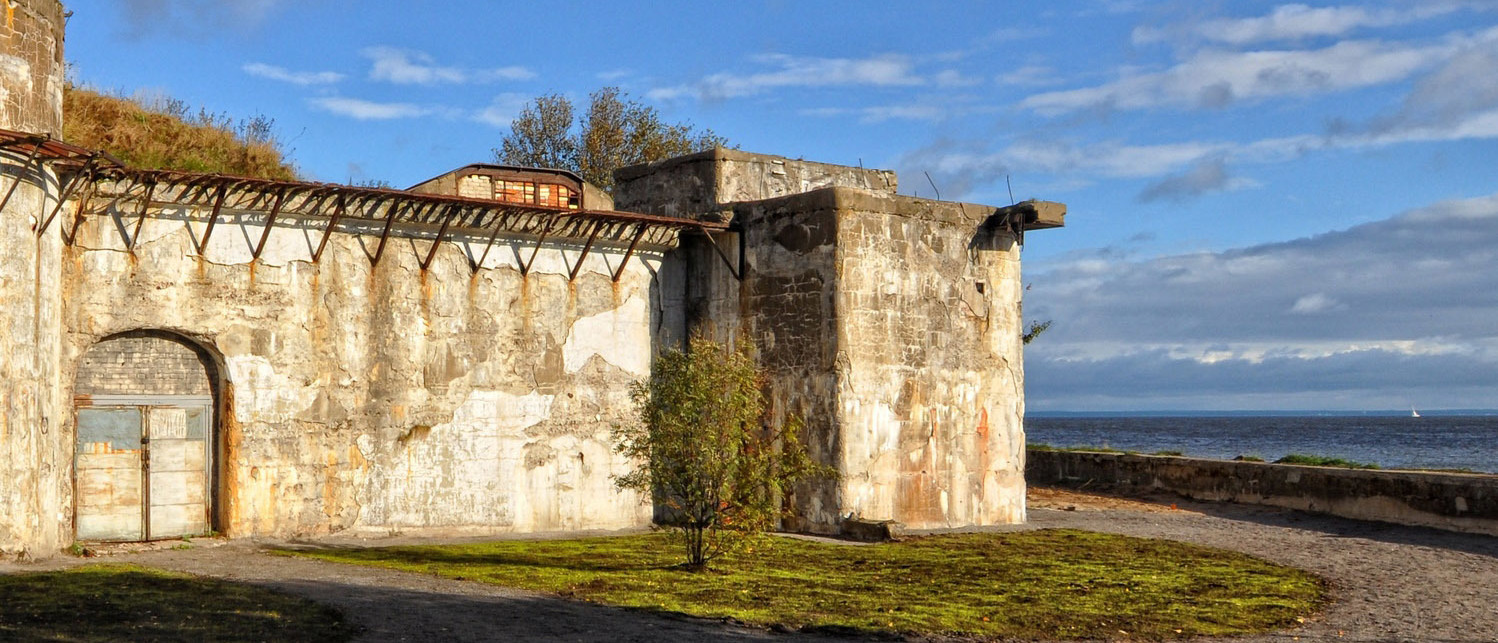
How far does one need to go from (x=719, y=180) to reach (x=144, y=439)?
8403mm

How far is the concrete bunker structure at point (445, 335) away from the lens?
47.9 ft

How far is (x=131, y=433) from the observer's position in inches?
604

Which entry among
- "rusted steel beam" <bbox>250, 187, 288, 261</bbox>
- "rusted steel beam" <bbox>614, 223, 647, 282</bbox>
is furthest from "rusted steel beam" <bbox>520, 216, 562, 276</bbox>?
"rusted steel beam" <bbox>250, 187, 288, 261</bbox>

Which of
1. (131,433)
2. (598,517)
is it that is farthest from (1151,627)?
(131,433)

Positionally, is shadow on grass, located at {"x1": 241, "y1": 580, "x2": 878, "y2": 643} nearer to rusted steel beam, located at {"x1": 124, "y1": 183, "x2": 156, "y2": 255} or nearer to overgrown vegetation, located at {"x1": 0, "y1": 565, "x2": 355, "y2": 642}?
overgrown vegetation, located at {"x1": 0, "y1": 565, "x2": 355, "y2": 642}

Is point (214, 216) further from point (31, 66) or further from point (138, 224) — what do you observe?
point (31, 66)

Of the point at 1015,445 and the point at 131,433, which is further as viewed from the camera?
the point at 1015,445

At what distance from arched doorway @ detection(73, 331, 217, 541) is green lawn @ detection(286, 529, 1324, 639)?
1.89 meters

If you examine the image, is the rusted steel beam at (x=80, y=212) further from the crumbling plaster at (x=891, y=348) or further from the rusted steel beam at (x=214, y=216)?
the crumbling plaster at (x=891, y=348)

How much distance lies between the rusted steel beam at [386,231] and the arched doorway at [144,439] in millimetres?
2279

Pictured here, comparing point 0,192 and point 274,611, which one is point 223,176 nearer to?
point 0,192

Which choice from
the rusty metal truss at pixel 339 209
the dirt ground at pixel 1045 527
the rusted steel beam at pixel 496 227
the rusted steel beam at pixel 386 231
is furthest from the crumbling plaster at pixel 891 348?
the rusted steel beam at pixel 386 231

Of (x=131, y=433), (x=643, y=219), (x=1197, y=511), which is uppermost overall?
(x=643, y=219)

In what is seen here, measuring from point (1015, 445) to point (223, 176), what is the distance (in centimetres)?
1147
